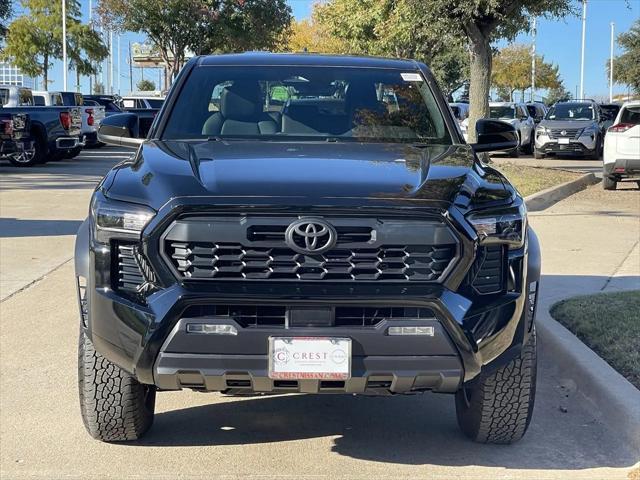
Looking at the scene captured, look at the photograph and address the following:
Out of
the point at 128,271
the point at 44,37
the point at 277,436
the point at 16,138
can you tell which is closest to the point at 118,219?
the point at 128,271

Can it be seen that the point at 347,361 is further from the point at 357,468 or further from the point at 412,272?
the point at 357,468

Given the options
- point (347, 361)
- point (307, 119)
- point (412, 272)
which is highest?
point (307, 119)

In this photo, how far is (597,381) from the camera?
5262mm

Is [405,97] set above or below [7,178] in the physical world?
above

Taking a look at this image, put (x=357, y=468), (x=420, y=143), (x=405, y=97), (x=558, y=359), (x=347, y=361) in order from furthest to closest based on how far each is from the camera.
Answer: (x=558, y=359)
(x=405, y=97)
(x=420, y=143)
(x=357, y=468)
(x=347, y=361)

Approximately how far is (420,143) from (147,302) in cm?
205

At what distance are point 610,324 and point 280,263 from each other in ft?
11.2

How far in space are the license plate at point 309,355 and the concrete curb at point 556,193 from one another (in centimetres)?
1043

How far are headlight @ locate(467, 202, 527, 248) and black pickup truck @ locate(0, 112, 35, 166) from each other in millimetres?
17650

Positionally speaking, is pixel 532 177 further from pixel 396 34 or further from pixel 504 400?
pixel 396 34

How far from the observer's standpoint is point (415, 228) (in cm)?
380

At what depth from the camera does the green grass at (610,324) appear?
5652 mm

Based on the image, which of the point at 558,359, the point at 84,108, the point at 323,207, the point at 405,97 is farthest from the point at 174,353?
the point at 84,108

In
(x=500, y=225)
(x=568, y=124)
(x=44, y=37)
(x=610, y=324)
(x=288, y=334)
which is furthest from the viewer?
(x=44, y=37)
